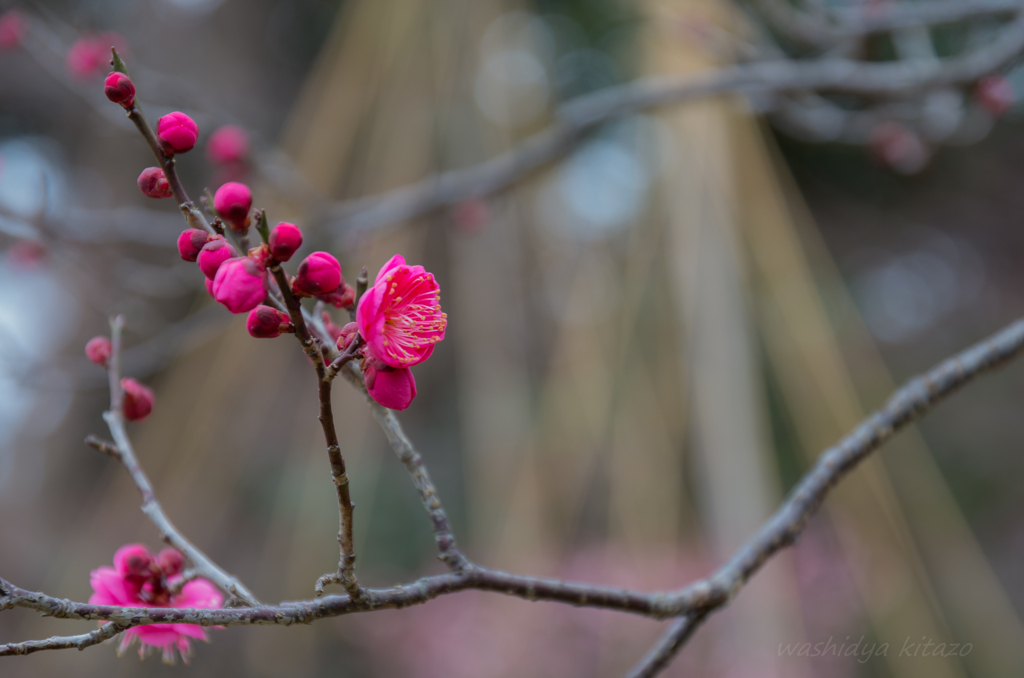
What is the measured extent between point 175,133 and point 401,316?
0.12m

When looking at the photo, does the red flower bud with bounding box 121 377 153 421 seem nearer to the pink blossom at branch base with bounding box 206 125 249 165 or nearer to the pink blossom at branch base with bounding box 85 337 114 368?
the pink blossom at branch base with bounding box 85 337 114 368

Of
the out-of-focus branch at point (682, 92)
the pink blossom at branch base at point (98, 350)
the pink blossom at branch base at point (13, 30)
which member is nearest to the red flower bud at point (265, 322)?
the pink blossom at branch base at point (98, 350)

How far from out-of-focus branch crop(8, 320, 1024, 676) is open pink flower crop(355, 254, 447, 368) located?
0.03 meters

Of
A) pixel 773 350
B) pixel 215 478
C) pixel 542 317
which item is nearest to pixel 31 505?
pixel 215 478

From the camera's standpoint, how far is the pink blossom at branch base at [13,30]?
78 centimetres

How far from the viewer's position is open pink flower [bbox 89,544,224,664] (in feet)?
1.00

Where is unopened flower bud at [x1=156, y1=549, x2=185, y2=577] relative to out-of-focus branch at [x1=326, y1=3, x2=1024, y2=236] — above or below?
below

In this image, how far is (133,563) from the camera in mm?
321

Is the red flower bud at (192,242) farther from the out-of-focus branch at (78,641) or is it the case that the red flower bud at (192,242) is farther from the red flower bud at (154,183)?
the out-of-focus branch at (78,641)

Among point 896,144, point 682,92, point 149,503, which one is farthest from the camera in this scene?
point 896,144

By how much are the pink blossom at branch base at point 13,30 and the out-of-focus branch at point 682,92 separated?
0.43 metres

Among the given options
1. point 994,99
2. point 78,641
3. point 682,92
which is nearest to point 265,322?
point 78,641

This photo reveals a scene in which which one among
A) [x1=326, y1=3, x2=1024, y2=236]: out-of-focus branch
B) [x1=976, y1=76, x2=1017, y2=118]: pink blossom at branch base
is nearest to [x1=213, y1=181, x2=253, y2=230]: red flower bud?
[x1=326, y1=3, x2=1024, y2=236]: out-of-focus branch

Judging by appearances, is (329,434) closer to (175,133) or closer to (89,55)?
(175,133)
